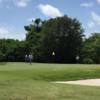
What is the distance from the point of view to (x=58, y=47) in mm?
98125

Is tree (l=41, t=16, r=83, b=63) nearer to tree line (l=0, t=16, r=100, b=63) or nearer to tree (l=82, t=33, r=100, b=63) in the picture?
tree line (l=0, t=16, r=100, b=63)

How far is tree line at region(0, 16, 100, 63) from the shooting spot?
97.4 metres

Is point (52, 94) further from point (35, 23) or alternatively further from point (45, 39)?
point (35, 23)

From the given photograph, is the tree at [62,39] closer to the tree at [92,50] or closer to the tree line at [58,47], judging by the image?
the tree line at [58,47]

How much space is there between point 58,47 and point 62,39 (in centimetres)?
336

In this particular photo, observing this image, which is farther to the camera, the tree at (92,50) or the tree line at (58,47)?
the tree at (92,50)

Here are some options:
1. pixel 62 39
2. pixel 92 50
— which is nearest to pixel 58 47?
pixel 62 39

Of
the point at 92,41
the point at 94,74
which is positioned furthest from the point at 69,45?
the point at 94,74

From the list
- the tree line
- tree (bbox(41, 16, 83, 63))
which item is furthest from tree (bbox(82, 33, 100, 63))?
tree (bbox(41, 16, 83, 63))

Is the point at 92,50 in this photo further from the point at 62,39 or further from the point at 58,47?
the point at 58,47

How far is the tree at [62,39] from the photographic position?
97.2m

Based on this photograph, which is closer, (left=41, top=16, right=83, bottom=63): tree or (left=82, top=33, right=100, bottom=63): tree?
(left=41, top=16, right=83, bottom=63): tree

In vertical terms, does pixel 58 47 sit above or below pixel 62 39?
below

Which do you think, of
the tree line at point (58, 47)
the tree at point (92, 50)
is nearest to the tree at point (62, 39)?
the tree line at point (58, 47)
